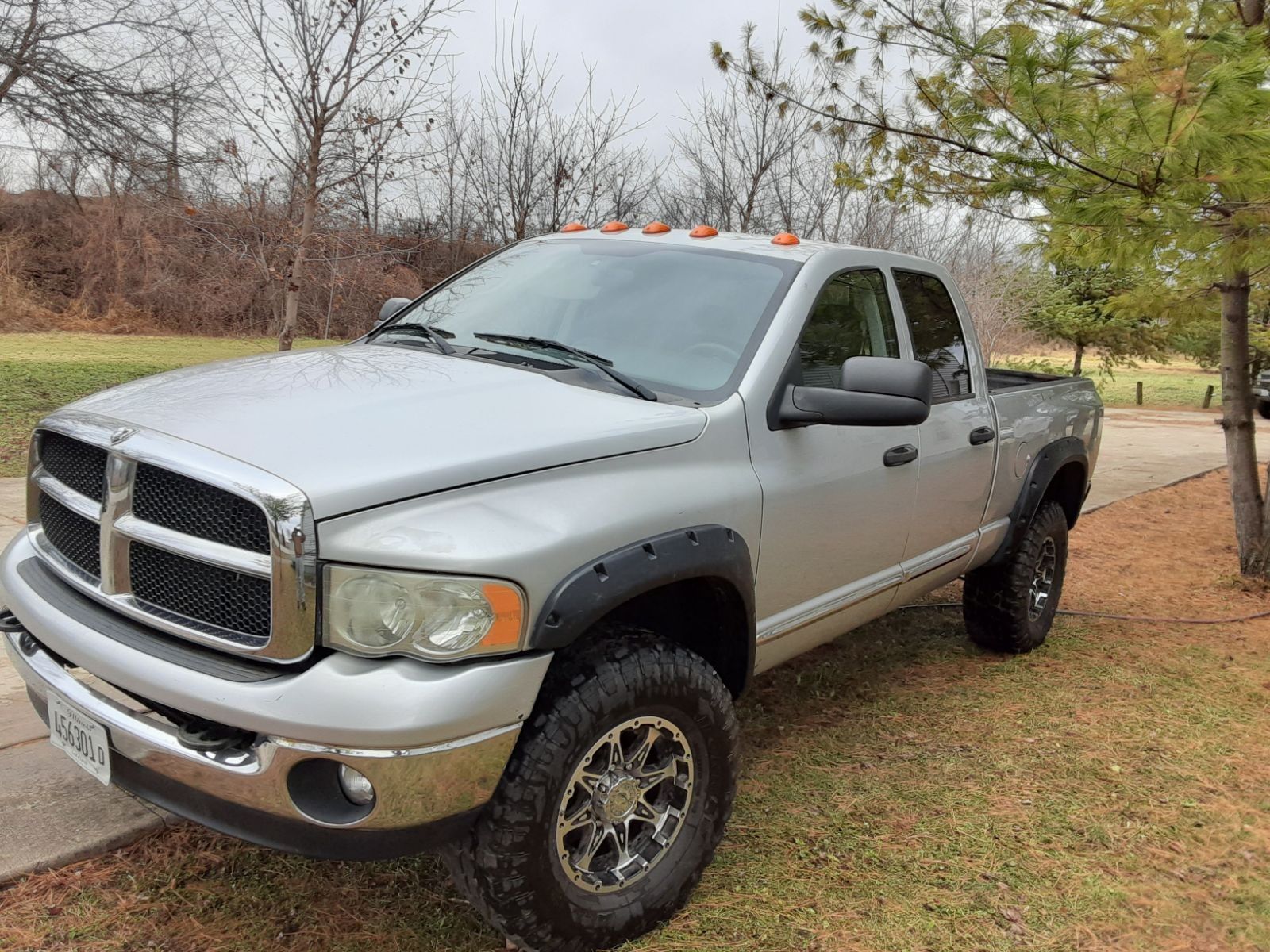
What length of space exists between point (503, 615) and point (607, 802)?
65cm

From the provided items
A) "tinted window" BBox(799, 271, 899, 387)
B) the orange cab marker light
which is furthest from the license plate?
"tinted window" BBox(799, 271, 899, 387)

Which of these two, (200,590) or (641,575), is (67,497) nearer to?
(200,590)

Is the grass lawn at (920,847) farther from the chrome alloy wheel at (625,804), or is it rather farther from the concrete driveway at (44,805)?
the chrome alloy wheel at (625,804)

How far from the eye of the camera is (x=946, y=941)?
2.67 meters

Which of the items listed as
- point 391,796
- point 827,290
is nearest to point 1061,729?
point 827,290

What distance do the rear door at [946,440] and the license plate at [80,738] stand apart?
270cm

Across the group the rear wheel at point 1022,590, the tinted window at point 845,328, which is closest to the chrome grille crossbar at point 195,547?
the tinted window at point 845,328

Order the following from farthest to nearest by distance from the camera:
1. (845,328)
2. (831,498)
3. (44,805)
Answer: (845,328)
(831,498)
(44,805)

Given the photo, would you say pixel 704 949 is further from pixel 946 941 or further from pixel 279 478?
pixel 279 478

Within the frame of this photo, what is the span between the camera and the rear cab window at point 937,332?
13.1ft

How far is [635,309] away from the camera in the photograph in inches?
131

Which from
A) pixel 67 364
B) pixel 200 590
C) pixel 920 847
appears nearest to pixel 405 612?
pixel 200 590

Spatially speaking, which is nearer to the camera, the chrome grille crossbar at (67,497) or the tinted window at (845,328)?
the chrome grille crossbar at (67,497)

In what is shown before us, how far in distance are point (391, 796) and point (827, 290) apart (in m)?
2.21
